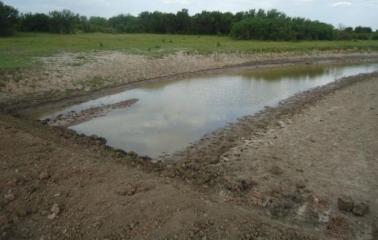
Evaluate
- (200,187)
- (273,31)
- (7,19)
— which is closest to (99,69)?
(200,187)

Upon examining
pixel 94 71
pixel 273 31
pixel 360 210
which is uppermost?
pixel 273 31

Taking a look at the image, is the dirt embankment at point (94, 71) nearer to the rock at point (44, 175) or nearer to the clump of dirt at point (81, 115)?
the clump of dirt at point (81, 115)

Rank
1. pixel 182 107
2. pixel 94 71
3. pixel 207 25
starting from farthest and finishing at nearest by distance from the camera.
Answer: pixel 207 25 → pixel 94 71 → pixel 182 107

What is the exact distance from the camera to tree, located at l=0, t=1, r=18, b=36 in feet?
150

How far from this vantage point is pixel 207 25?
7881cm

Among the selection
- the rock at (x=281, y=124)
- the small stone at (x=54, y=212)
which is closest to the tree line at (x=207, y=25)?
the rock at (x=281, y=124)

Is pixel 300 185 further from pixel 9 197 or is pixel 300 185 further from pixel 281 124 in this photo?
pixel 9 197

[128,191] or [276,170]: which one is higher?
[128,191]

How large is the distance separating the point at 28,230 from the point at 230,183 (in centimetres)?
444

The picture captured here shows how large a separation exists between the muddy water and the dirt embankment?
2.26 m

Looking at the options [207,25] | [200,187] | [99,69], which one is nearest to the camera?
[200,187]

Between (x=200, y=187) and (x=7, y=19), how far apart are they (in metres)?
49.2

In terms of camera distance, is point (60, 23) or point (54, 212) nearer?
point (54, 212)

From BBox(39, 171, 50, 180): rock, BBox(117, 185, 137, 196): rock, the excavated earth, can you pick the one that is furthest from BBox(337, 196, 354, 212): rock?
BBox(39, 171, 50, 180): rock
